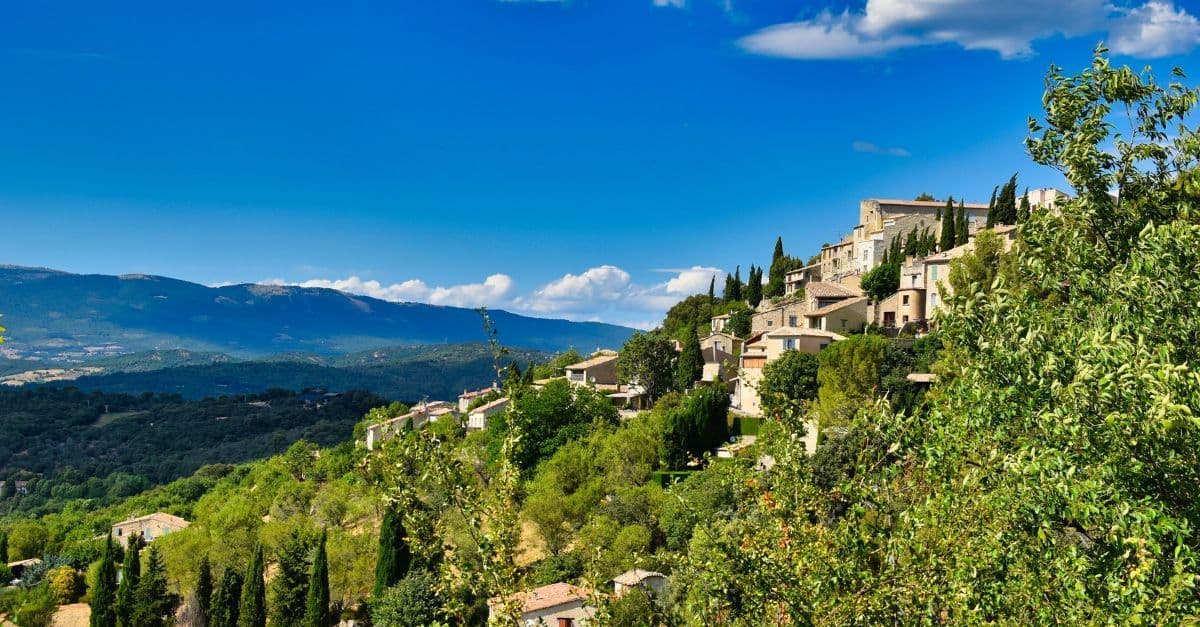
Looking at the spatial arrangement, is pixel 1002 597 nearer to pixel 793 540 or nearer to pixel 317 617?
pixel 793 540

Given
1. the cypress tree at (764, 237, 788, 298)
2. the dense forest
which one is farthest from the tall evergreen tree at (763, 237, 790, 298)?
the dense forest

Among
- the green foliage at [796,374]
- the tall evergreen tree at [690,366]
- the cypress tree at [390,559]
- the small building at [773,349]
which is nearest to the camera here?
the cypress tree at [390,559]

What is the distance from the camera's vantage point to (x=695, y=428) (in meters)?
41.5

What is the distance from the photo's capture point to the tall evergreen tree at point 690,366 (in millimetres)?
52719

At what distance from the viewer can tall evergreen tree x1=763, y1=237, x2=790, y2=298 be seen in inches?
2955

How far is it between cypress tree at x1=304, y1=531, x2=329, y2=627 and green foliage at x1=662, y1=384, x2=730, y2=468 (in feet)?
52.9

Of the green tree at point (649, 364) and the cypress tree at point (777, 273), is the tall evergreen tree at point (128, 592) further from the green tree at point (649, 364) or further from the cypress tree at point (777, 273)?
the cypress tree at point (777, 273)

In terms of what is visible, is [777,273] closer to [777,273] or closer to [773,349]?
[777,273]

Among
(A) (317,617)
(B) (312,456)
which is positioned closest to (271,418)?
(B) (312,456)

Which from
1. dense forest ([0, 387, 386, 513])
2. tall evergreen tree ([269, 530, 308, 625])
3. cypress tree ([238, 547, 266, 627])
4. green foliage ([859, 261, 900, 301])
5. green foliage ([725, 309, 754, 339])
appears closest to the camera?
cypress tree ([238, 547, 266, 627])

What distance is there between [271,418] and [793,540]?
6177 inches

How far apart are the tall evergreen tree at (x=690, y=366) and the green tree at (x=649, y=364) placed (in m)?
1.41

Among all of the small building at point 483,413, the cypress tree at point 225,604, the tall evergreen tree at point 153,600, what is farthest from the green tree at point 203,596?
the small building at point 483,413

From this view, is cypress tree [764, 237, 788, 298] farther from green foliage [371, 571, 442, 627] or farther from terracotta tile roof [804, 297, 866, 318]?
green foliage [371, 571, 442, 627]
